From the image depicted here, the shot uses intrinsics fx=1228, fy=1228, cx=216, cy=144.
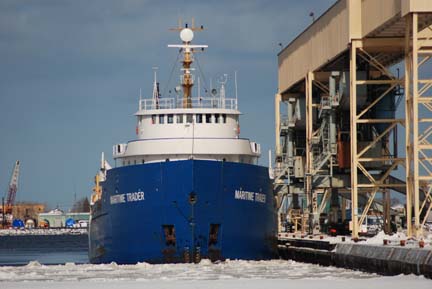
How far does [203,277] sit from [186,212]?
260 inches

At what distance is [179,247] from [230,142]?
7011 millimetres

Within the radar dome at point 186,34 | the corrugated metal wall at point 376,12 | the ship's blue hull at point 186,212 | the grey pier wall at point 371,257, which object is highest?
the radar dome at point 186,34

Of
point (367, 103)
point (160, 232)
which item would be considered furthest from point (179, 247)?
point (367, 103)

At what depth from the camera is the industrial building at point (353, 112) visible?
40.7 meters

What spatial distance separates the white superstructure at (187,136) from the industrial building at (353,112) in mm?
4670

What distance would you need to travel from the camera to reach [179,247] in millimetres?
40844

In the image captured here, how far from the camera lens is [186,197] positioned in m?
40.7

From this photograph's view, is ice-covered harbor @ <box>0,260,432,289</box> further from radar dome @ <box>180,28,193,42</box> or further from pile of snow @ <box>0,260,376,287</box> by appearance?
radar dome @ <box>180,28,193,42</box>

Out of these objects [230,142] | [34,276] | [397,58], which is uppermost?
[397,58]

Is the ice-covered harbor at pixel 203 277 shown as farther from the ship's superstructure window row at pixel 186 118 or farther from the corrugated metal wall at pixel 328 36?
the corrugated metal wall at pixel 328 36

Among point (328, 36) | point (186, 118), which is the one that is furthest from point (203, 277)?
point (328, 36)

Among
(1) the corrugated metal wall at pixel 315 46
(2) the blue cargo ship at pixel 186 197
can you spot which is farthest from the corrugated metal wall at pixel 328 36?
(2) the blue cargo ship at pixel 186 197

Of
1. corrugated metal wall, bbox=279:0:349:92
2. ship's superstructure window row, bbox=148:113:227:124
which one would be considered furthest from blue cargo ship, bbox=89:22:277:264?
corrugated metal wall, bbox=279:0:349:92

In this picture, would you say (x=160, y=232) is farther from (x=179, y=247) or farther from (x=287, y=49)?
(x=287, y=49)
